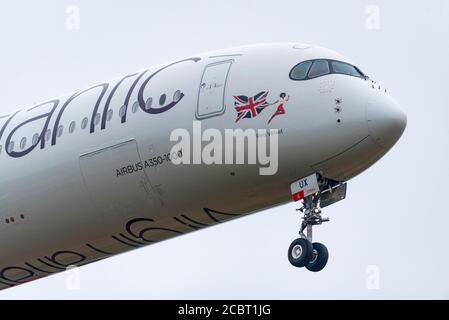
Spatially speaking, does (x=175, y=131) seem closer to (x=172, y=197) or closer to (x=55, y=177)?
(x=172, y=197)

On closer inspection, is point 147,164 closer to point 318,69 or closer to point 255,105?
point 255,105

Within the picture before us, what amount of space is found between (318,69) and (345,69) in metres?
0.87

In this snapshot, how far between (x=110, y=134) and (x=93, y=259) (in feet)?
17.8

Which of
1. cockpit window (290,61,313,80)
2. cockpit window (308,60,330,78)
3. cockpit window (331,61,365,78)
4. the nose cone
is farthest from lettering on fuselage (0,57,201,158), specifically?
the nose cone

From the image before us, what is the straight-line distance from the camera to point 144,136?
44.1m

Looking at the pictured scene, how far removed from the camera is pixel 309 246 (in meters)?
42.2

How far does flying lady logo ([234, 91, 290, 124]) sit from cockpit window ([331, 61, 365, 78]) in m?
1.97

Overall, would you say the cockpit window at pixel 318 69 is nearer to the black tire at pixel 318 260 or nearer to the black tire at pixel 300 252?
the black tire at pixel 300 252

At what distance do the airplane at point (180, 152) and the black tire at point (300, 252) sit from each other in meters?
0.04

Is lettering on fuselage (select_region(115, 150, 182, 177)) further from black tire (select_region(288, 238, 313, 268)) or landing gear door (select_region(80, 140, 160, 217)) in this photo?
black tire (select_region(288, 238, 313, 268))

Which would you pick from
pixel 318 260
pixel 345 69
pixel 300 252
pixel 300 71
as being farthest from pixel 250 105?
pixel 318 260

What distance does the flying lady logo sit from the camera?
42.4 metres

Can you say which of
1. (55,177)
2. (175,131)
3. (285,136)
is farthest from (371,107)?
(55,177)

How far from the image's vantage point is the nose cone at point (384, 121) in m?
41.8
